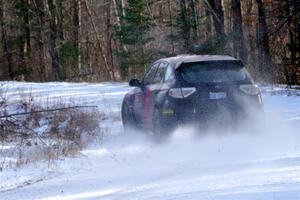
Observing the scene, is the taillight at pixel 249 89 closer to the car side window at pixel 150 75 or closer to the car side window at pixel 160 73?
the car side window at pixel 160 73

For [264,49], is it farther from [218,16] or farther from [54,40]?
[54,40]

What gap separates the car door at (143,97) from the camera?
12.1 m

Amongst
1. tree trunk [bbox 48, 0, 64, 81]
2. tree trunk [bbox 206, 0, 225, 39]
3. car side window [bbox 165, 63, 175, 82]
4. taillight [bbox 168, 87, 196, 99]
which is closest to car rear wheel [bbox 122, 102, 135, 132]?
car side window [bbox 165, 63, 175, 82]

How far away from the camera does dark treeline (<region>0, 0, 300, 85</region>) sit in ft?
94.6

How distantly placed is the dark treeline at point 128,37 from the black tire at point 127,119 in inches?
473

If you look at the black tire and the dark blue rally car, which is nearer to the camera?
the dark blue rally car

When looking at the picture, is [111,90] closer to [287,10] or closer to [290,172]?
[287,10]

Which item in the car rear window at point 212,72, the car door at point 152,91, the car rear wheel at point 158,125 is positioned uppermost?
the car rear window at point 212,72

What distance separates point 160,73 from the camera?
11.9 m

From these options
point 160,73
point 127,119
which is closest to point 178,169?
point 160,73

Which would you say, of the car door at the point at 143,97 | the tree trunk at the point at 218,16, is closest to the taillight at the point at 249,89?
Answer: the car door at the point at 143,97

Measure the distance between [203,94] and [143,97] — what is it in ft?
6.43

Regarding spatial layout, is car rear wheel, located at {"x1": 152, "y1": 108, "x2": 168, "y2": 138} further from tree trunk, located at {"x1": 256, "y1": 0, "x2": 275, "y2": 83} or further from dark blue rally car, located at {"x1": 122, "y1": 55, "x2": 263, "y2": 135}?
tree trunk, located at {"x1": 256, "y1": 0, "x2": 275, "y2": 83}

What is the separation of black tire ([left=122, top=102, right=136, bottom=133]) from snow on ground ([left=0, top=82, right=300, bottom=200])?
0.30 meters
